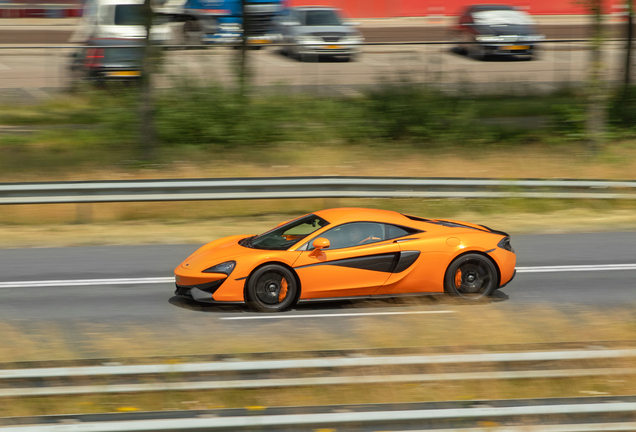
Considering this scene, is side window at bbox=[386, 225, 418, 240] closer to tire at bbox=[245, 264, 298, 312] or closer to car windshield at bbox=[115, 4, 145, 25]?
tire at bbox=[245, 264, 298, 312]

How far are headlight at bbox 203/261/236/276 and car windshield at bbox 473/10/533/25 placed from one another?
2151 centimetres

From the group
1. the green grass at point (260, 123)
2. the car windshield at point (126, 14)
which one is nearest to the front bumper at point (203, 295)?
the green grass at point (260, 123)

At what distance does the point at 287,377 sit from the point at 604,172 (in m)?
13.5

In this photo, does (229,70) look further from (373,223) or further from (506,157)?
(373,223)

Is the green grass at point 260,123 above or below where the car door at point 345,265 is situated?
above

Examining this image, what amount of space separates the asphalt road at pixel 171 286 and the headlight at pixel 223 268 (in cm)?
50

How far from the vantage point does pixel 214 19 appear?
910 inches

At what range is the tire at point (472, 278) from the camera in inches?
338

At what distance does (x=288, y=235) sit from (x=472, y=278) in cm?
217

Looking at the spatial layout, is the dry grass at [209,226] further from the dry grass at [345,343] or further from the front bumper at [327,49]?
the front bumper at [327,49]

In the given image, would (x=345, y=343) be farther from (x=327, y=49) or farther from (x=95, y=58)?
(x=327, y=49)

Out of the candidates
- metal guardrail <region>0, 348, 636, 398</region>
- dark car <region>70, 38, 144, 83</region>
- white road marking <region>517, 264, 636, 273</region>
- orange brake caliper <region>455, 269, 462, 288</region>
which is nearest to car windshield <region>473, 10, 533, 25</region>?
dark car <region>70, 38, 144, 83</region>

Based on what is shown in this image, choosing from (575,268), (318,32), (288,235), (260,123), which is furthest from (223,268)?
(318,32)

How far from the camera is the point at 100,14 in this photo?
20.2m
